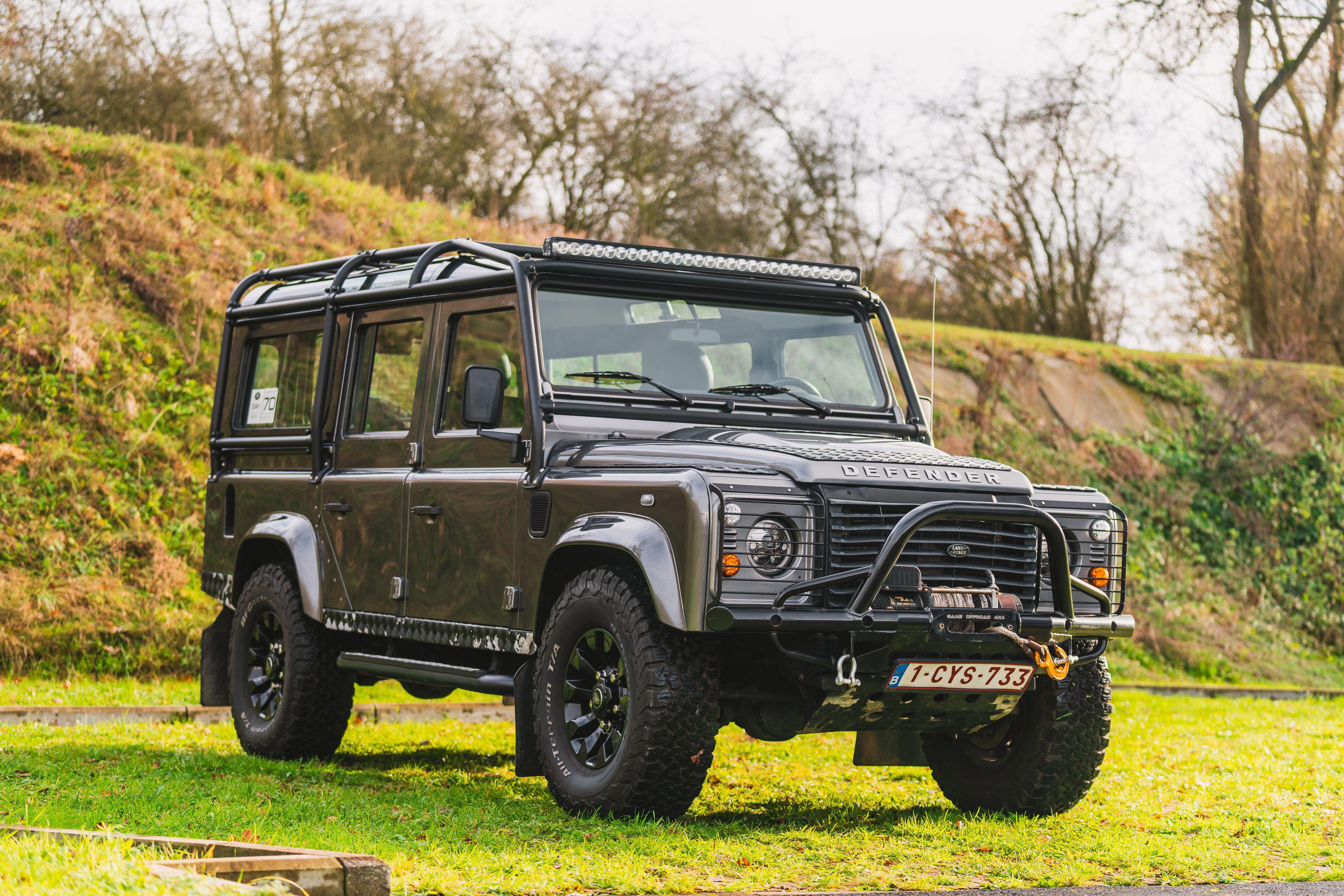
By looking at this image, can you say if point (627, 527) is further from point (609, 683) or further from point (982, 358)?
point (982, 358)

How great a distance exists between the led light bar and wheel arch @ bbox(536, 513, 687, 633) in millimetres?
1581

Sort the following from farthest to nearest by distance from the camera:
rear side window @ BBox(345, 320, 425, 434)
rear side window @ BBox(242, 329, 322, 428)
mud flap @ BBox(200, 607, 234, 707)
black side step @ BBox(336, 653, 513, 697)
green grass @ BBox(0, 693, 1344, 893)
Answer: mud flap @ BBox(200, 607, 234, 707) < rear side window @ BBox(242, 329, 322, 428) < rear side window @ BBox(345, 320, 425, 434) < black side step @ BBox(336, 653, 513, 697) < green grass @ BBox(0, 693, 1344, 893)

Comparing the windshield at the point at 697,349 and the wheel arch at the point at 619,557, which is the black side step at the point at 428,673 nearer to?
the wheel arch at the point at 619,557

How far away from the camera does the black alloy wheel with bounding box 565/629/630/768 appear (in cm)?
671

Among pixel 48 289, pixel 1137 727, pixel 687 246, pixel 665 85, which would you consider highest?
pixel 665 85

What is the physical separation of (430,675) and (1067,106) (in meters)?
22.5

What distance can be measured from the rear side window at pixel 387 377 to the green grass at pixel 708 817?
2039 mm

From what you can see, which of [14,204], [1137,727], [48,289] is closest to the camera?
[1137,727]

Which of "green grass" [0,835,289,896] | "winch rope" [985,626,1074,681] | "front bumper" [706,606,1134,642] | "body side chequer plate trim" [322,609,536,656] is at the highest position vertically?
Answer: "front bumper" [706,606,1134,642]

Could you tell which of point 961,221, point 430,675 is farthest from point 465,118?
point 430,675

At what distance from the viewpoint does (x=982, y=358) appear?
21.7 m

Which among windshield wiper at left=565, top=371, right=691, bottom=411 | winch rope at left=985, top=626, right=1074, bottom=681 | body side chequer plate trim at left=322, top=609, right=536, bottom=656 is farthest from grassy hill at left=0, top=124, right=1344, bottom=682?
winch rope at left=985, top=626, right=1074, bottom=681

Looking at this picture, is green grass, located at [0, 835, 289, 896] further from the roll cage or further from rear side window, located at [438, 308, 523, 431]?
rear side window, located at [438, 308, 523, 431]

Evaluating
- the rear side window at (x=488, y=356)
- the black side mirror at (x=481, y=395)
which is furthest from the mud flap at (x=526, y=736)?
the rear side window at (x=488, y=356)
